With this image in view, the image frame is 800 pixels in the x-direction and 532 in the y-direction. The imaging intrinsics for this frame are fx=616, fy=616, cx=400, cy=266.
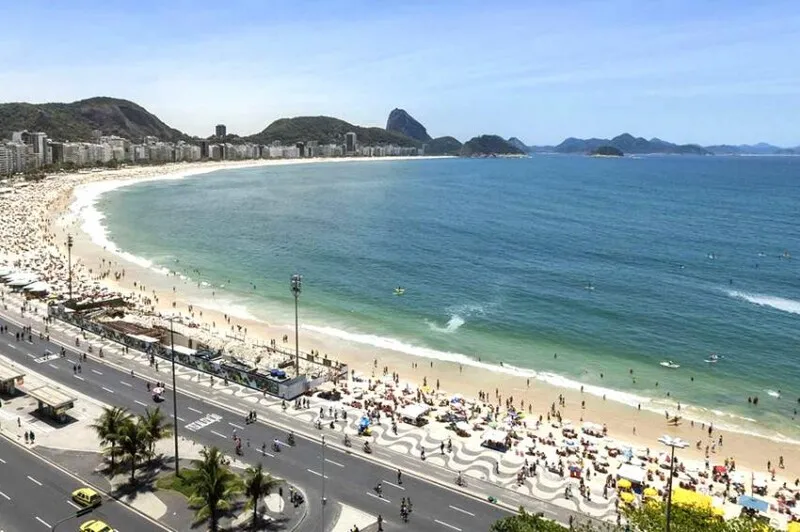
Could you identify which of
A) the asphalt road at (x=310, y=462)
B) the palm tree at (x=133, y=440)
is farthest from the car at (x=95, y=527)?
the asphalt road at (x=310, y=462)

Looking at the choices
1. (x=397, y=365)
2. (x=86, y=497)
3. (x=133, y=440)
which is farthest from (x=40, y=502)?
(x=397, y=365)

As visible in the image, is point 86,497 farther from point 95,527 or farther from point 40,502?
A: point 95,527

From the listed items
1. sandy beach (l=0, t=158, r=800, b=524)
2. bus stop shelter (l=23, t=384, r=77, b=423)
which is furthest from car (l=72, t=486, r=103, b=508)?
sandy beach (l=0, t=158, r=800, b=524)

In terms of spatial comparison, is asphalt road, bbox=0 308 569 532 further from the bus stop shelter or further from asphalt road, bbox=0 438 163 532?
asphalt road, bbox=0 438 163 532

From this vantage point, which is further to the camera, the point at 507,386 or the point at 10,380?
the point at 507,386

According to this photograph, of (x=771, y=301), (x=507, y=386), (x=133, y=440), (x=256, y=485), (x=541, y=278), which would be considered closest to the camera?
(x=256, y=485)

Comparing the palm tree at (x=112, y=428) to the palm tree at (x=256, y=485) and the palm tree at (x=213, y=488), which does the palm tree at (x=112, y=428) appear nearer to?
the palm tree at (x=213, y=488)

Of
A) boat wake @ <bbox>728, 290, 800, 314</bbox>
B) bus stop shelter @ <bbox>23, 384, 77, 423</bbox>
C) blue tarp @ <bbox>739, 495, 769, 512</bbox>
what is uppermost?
boat wake @ <bbox>728, 290, 800, 314</bbox>

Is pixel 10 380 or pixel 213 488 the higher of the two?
pixel 213 488
